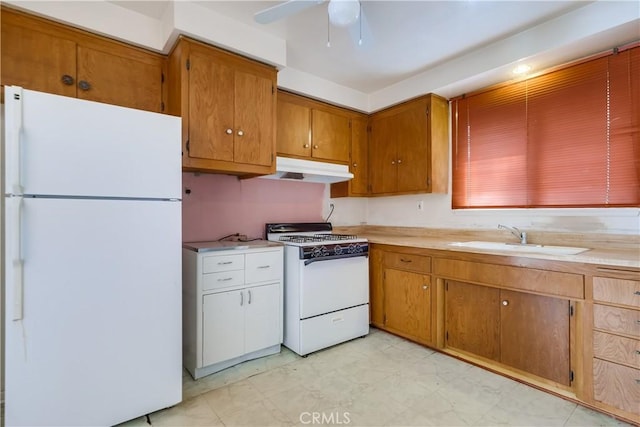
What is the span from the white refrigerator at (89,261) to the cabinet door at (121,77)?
0.67m

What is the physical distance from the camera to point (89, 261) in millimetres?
1554

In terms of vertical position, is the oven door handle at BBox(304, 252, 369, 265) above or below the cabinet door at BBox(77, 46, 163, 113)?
below

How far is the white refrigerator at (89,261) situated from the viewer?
4.64 feet

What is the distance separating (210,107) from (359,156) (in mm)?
1859

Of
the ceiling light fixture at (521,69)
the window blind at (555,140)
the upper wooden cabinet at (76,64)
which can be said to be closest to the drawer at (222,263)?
the upper wooden cabinet at (76,64)

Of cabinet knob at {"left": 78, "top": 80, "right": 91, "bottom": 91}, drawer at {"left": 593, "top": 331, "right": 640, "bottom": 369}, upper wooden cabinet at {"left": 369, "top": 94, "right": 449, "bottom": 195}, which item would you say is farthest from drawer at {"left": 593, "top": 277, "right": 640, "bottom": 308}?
cabinet knob at {"left": 78, "top": 80, "right": 91, "bottom": 91}

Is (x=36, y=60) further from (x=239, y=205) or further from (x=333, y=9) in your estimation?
(x=333, y=9)

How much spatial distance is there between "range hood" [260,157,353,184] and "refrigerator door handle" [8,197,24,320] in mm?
1696

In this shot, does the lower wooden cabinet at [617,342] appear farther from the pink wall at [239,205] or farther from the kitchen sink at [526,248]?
the pink wall at [239,205]

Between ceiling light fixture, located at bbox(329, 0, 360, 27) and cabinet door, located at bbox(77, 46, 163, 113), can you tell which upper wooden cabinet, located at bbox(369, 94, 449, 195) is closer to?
ceiling light fixture, located at bbox(329, 0, 360, 27)

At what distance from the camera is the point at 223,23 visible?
7.21 ft

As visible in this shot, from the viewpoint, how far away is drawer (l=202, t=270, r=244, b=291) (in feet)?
7.18

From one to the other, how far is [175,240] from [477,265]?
2.08 metres

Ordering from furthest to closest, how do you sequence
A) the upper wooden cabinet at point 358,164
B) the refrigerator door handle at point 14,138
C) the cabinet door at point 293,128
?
1. the upper wooden cabinet at point 358,164
2. the cabinet door at point 293,128
3. the refrigerator door handle at point 14,138
